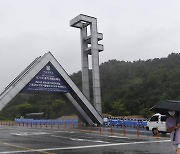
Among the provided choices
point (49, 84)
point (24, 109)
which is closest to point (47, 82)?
point (49, 84)

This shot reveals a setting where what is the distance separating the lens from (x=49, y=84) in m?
34.6

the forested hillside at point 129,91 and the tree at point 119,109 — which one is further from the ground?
the forested hillside at point 129,91

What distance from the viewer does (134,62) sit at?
11294 centimetres

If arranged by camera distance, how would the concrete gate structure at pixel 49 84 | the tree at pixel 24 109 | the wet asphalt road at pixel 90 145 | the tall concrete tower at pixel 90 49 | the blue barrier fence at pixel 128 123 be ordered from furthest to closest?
1. the tree at pixel 24 109
2. the tall concrete tower at pixel 90 49
3. the blue barrier fence at pixel 128 123
4. the concrete gate structure at pixel 49 84
5. the wet asphalt road at pixel 90 145

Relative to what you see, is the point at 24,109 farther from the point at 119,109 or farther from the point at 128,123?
the point at 128,123

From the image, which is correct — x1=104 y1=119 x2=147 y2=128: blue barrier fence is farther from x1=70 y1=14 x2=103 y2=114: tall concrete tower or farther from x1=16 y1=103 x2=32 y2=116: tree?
x1=16 y1=103 x2=32 y2=116: tree

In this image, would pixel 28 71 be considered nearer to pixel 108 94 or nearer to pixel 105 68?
pixel 108 94

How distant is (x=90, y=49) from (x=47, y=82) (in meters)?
7.91

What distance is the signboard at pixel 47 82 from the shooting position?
109 feet

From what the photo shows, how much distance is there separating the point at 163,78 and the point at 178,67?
23.9ft

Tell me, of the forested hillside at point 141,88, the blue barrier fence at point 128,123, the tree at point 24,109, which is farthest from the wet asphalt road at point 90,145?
the tree at point 24,109

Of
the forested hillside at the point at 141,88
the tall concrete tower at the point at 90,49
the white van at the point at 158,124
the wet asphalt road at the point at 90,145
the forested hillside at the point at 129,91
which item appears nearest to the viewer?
the wet asphalt road at the point at 90,145

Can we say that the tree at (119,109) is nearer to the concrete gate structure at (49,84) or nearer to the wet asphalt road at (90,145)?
the concrete gate structure at (49,84)

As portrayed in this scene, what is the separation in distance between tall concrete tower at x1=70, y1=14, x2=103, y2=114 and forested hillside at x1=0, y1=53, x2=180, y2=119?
23186 millimetres
